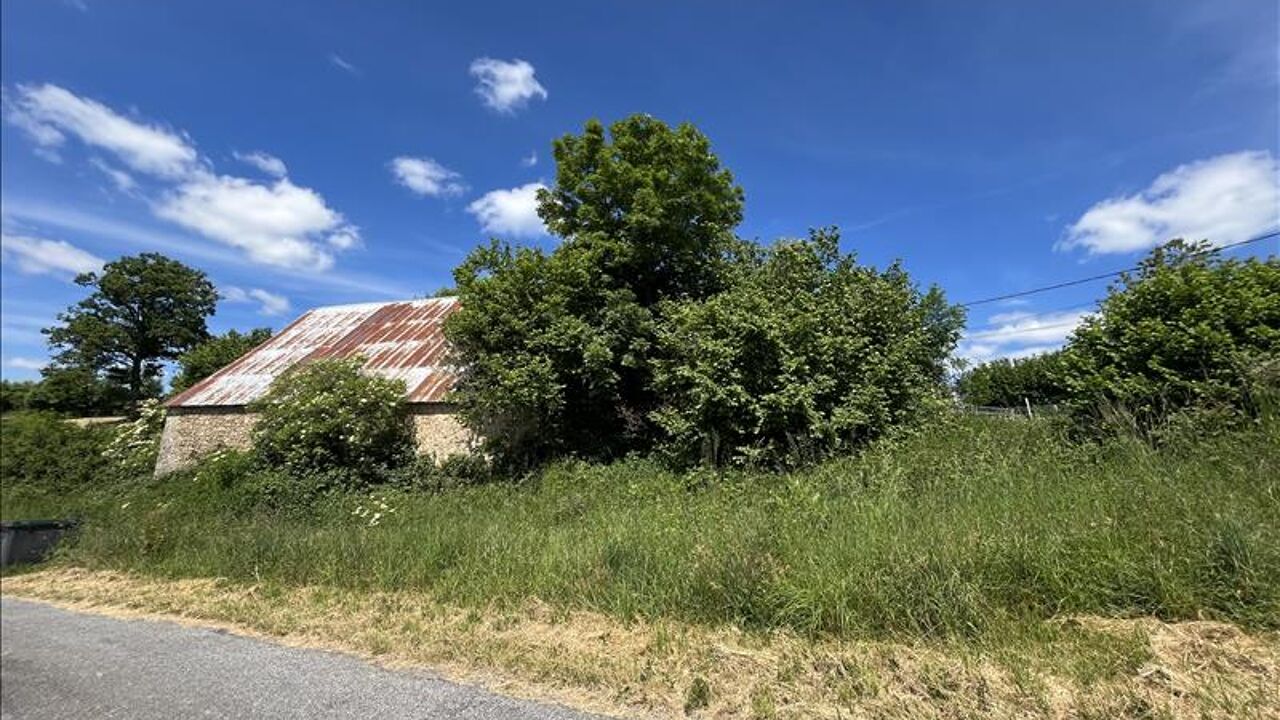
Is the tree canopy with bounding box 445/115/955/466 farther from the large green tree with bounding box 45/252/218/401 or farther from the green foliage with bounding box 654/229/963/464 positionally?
the large green tree with bounding box 45/252/218/401

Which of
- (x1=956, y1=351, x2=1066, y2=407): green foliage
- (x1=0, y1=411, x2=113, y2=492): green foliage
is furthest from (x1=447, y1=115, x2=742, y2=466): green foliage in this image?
(x1=956, y1=351, x2=1066, y2=407): green foliage

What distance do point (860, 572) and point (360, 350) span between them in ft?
57.9

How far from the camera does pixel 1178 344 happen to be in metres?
6.96

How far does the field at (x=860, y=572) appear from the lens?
11.8 ft

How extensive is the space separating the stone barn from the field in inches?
264

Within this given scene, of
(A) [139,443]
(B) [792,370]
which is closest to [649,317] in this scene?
(B) [792,370]

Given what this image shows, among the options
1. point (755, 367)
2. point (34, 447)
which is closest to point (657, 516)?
point (755, 367)

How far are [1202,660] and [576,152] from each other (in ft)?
44.8

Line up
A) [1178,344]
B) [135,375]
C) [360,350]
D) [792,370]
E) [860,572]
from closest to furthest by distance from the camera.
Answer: [860,572]
[1178,344]
[792,370]
[360,350]
[135,375]

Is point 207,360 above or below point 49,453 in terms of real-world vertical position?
above

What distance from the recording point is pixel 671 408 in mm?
11141

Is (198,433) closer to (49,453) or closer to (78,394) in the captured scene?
(49,453)

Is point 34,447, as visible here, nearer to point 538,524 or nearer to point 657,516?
point 538,524

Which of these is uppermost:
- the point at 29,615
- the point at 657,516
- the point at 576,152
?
the point at 576,152
